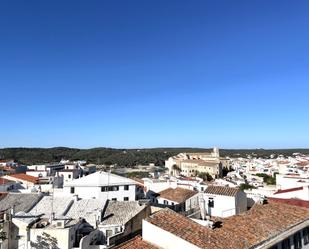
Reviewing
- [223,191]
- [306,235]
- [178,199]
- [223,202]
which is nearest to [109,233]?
[223,202]

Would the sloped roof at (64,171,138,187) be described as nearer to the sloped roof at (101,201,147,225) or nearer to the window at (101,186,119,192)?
the window at (101,186,119,192)

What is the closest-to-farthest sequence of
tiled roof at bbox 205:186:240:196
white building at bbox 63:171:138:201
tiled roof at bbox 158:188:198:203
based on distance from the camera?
tiled roof at bbox 205:186:240:196 → tiled roof at bbox 158:188:198:203 → white building at bbox 63:171:138:201

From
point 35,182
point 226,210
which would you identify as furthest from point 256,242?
point 35,182

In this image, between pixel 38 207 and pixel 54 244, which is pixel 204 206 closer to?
pixel 54 244

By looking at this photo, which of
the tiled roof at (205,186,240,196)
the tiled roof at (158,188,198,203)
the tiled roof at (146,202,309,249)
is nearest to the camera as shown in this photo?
the tiled roof at (146,202,309,249)

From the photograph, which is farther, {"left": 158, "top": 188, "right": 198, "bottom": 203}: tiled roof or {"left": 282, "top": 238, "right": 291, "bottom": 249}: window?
{"left": 158, "top": 188, "right": 198, "bottom": 203}: tiled roof

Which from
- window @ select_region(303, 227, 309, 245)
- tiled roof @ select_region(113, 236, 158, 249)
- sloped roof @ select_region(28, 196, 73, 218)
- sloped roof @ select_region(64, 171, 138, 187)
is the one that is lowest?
window @ select_region(303, 227, 309, 245)

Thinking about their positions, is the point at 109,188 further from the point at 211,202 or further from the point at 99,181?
the point at 211,202

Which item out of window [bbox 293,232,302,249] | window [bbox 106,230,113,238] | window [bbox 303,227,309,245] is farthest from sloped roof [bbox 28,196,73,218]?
window [bbox 303,227,309,245]
